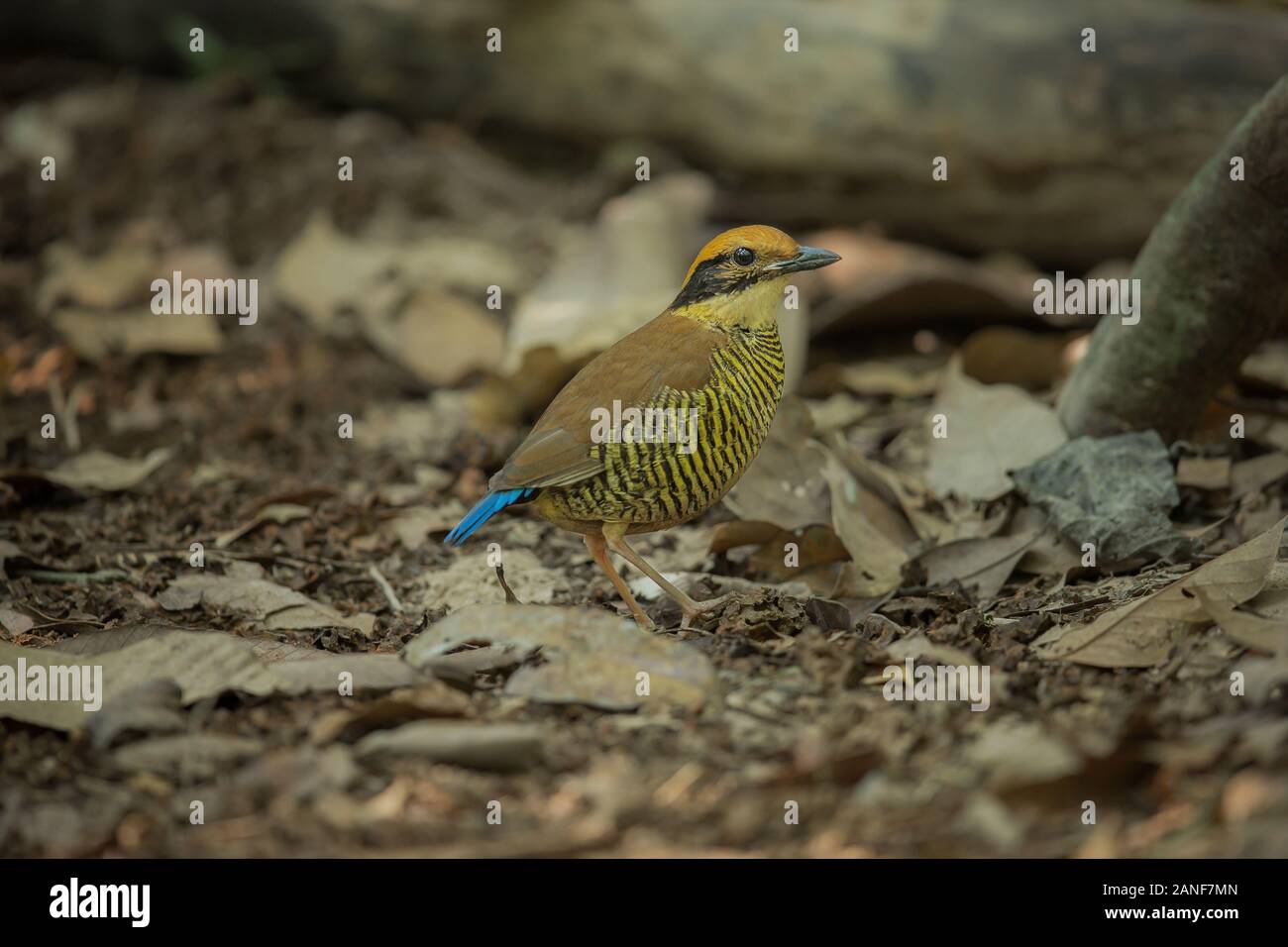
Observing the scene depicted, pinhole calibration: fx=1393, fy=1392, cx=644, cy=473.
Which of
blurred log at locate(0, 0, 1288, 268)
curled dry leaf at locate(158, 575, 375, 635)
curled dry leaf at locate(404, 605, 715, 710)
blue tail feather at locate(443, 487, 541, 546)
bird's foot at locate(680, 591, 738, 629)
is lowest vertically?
Result: curled dry leaf at locate(404, 605, 715, 710)

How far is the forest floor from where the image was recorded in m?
3.14

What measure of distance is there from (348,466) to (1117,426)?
10.7 ft

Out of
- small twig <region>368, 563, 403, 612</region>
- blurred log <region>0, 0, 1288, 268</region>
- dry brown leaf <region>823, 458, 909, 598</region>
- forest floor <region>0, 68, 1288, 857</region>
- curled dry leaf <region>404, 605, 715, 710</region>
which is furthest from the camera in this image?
blurred log <region>0, 0, 1288, 268</region>

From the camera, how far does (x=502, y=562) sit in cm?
527

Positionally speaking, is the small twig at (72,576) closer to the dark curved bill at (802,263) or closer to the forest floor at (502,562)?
the forest floor at (502,562)

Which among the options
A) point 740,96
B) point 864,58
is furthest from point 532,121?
point 864,58

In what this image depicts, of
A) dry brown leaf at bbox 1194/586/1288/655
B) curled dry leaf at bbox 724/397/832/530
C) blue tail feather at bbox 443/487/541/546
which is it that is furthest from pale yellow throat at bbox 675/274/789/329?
dry brown leaf at bbox 1194/586/1288/655

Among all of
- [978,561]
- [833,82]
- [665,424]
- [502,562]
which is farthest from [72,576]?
[833,82]

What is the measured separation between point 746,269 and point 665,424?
76 cm

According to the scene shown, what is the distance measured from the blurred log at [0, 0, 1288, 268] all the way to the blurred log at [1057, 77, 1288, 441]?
7.27 ft

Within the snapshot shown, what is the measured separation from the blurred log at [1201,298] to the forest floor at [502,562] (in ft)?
0.79

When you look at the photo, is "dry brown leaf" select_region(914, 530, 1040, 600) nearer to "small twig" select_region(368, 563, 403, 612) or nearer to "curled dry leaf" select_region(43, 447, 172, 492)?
"small twig" select_region(368, 563, 403, 612)

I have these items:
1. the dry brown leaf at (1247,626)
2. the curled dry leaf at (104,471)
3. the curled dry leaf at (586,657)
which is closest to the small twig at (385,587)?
the curled dry leaf at (586,657)

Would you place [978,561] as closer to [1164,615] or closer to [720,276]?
[1164,615]
